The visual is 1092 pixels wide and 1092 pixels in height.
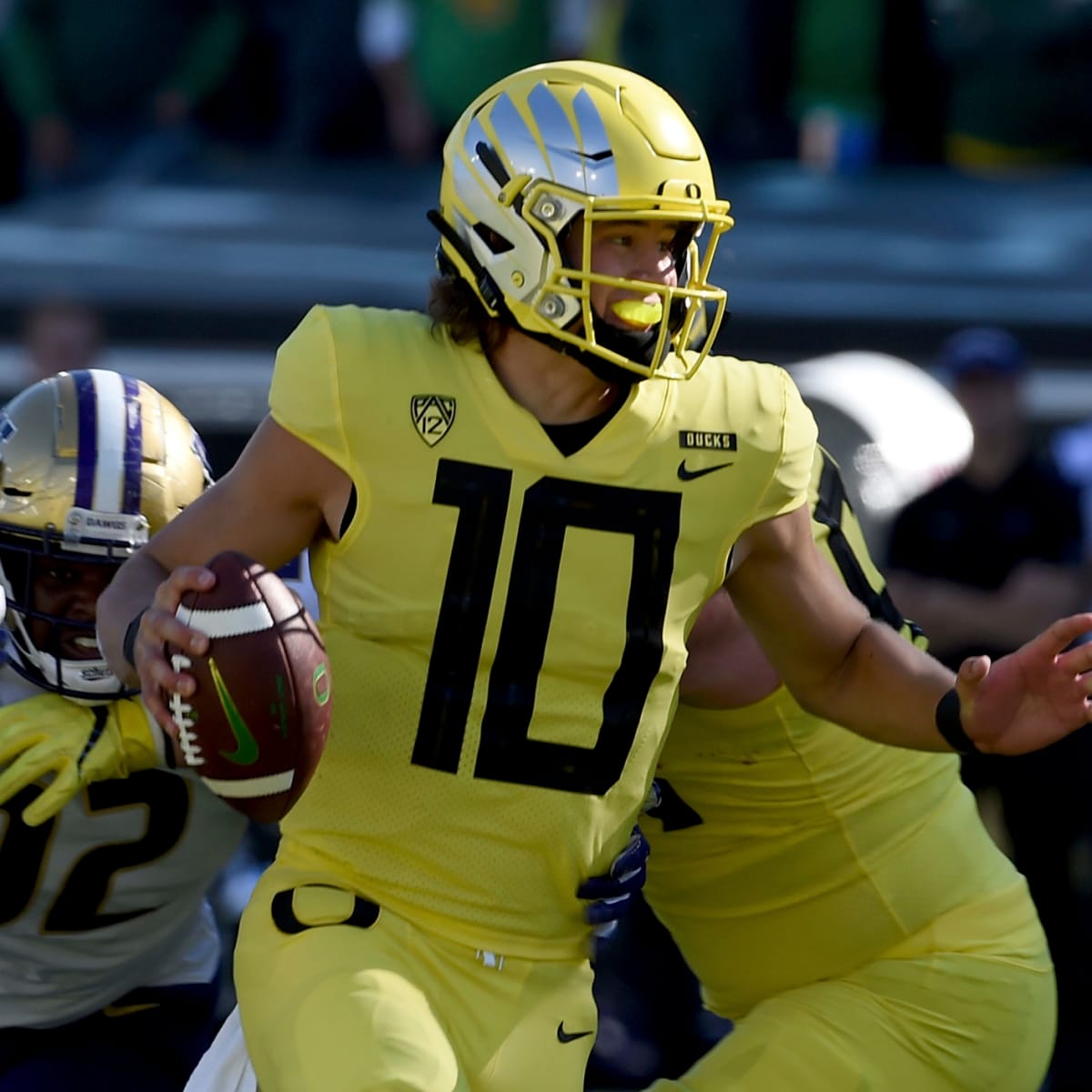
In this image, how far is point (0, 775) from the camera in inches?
129

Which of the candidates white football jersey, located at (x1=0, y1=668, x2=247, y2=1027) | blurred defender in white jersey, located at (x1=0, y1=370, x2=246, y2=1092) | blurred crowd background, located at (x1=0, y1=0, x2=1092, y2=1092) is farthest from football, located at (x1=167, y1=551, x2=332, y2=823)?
blurred crowd background, located at (x1=0, y1=0, x2=1092, y2=1092)

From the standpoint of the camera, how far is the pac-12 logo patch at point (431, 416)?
2.84 meters

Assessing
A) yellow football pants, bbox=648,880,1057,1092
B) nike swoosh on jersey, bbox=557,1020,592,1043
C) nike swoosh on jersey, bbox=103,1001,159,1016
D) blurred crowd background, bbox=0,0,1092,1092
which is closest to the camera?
nike swoosh on jersey, bbox=557,1020,592,1043

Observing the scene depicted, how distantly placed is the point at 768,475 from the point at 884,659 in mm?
360

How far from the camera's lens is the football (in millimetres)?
2564

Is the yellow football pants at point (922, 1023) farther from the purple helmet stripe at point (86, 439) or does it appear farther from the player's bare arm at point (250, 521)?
Answer: the purple helmet stripe at point (86, 439)

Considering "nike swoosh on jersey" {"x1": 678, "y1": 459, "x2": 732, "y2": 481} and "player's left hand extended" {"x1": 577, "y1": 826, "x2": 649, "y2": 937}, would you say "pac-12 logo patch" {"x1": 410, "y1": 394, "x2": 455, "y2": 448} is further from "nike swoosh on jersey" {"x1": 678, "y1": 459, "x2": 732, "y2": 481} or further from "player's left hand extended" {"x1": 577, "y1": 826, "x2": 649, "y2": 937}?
"player's left hand extended" {"x1": 577, "y1": 826, "x2": 649, "y2": 937}

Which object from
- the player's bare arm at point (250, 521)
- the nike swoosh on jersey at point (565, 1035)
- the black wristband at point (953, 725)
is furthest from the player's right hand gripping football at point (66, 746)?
the black wristband at point (953, 725)

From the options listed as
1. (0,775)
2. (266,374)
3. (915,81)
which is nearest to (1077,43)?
(915,81)

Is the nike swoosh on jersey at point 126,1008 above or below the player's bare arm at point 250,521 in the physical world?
below

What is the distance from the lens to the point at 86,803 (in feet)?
11.3

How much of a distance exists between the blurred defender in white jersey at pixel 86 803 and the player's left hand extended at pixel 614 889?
777mm

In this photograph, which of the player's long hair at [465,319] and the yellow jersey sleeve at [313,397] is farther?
the player's long hair at [465,319]

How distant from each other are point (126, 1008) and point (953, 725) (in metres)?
1.51
